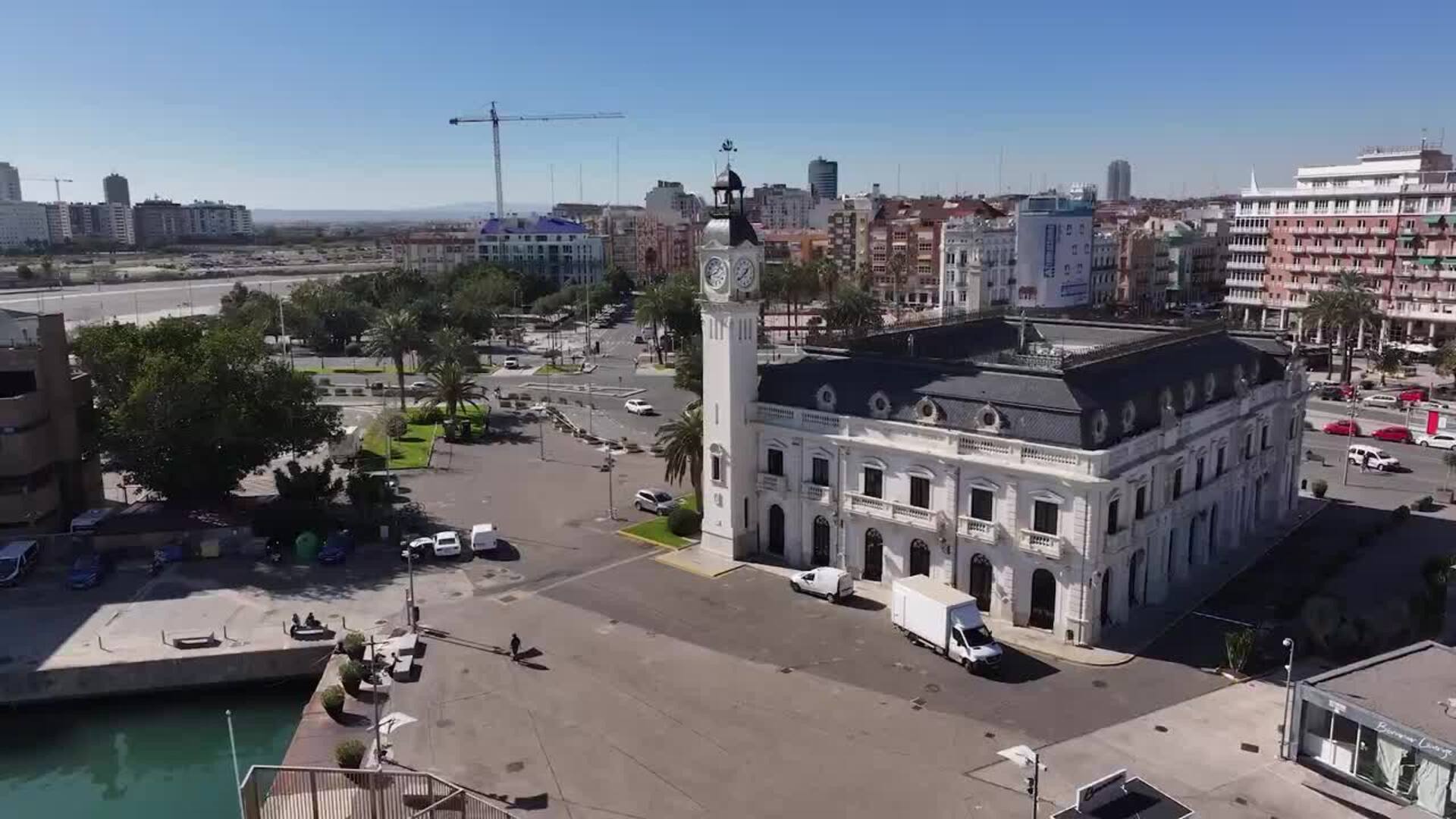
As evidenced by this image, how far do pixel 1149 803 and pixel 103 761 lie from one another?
37.6 meters

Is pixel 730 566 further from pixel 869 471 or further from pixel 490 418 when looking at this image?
pixel 490 418

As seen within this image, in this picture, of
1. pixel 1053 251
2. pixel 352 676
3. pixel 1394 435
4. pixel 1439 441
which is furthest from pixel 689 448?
pixel 1053 251

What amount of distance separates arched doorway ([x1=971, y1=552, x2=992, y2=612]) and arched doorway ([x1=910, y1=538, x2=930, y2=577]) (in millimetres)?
2307

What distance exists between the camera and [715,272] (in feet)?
173

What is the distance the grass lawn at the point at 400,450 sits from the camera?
3022 inches

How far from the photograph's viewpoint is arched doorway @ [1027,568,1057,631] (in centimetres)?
4516

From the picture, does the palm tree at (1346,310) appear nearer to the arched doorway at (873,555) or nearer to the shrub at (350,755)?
the arched doorway at (873,555)

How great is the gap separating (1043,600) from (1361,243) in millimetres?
115333

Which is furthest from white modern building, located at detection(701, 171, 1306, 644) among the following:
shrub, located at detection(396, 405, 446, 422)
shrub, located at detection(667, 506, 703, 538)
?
shrub, located at detection(396, 405, 446, 422)

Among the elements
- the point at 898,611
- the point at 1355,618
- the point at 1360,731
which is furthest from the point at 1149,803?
the point at 1355,618

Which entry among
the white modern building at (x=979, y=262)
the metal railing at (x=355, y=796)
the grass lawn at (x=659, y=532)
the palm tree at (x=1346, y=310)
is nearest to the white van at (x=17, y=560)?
the metal railing at (x=355, y=796)

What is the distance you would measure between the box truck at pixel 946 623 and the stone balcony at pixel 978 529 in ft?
9.29

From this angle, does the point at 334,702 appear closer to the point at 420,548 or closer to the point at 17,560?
the point at 420,548

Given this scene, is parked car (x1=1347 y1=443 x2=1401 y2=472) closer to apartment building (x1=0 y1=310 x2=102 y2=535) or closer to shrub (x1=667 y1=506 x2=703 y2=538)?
shrub (x1=667 y1=506 x2=703 y2=538)
